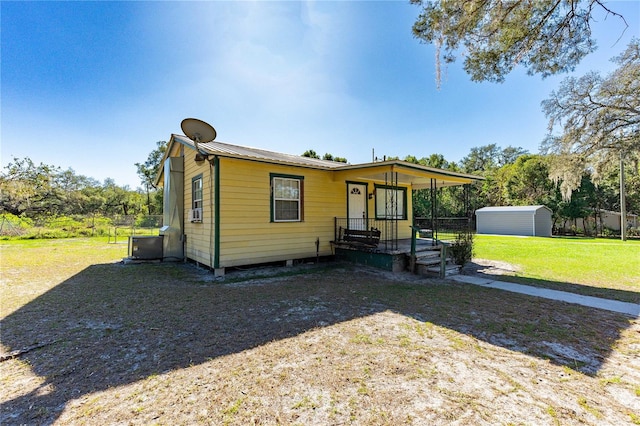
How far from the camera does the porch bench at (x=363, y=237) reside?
26.2 ft

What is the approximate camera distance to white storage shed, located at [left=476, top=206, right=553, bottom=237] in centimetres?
2245

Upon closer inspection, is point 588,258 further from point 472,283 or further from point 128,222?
point 128,222

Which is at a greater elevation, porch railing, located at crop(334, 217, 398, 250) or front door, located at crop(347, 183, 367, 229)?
front door, located at crop(347, 183, 367, 229)

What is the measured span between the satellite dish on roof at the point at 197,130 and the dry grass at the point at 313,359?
12.1 feet

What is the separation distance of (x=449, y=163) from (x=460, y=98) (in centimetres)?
1717

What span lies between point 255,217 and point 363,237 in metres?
3.14

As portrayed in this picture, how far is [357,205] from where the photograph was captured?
32.5 ft

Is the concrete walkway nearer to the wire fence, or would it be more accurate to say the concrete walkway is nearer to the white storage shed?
the wire fence

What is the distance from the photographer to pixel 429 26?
5699 millimetres

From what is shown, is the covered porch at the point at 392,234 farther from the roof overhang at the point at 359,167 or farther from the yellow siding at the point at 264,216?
the yellow siding at the point at 264,216

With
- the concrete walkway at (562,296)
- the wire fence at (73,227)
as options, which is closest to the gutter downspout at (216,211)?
the concrete walkway at (562,296)

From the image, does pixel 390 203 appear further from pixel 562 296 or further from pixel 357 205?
pixel 562 296

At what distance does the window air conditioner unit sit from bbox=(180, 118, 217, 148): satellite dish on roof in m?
2.14

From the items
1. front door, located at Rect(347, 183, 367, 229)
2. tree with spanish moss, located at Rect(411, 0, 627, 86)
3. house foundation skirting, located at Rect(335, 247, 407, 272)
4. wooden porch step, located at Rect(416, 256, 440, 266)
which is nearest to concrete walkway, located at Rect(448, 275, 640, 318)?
wooden porch step, located at Rect(416, 256, 440, 266)
